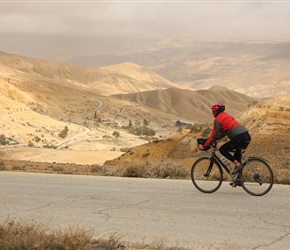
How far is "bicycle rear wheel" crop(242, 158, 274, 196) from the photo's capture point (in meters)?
9.82

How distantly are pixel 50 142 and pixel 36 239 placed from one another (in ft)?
191

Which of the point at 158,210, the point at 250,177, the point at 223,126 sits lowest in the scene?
the point at 158,210

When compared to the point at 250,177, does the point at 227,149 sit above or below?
above

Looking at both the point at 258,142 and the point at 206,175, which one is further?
the point at 258,142

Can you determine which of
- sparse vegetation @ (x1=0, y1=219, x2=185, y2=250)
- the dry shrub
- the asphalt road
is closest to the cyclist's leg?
the asphalt road

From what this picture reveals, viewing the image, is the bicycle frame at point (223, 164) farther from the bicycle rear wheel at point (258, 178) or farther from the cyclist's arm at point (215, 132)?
the cyclist's arm at point (215, 132)

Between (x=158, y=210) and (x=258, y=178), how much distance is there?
2.35 metres

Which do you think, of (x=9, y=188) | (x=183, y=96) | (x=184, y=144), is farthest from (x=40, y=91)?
(x=9, y=188)

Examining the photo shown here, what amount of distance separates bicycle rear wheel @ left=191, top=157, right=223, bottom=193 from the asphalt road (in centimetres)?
15

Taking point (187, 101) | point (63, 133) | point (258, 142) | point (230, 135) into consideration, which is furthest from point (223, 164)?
point (187, 101)

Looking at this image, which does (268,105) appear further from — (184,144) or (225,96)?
(225,96)

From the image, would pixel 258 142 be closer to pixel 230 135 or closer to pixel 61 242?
pixel 230 135

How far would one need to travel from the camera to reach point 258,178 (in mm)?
9836

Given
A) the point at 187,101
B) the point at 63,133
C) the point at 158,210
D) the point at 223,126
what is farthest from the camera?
the point at 187,101
